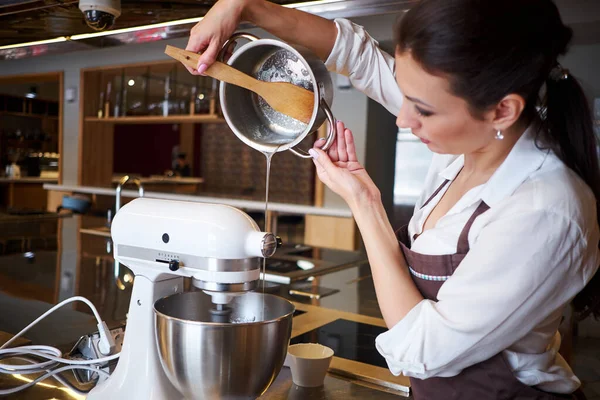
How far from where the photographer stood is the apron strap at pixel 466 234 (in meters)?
0.82

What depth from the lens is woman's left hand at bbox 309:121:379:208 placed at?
89 cm

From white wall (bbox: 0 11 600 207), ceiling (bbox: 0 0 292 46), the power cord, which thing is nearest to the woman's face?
the power cord

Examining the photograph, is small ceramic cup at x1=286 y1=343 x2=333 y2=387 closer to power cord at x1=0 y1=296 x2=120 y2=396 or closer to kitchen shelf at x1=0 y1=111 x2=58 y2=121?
power cord at x1=0 y1=296 x2=120 y2=396

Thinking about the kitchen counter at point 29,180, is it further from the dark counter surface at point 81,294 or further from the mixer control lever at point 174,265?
the mixer control lever at point 174,265

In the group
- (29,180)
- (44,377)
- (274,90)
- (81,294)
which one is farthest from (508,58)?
(29,180)

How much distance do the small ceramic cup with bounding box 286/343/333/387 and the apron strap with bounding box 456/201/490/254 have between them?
352 millimetres

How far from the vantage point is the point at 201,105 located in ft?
19.2

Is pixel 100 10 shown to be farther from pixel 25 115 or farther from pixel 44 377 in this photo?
pixel 25 115

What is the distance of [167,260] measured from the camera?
35.2 inches

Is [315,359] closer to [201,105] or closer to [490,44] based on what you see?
[490,44]

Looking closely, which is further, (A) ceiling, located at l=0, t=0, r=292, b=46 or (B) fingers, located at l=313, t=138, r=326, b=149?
(A) ceiling, located at l=0, t=0, r=292, b=46

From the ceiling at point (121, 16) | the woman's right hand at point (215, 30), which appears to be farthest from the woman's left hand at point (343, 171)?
the ceiling at point (121, 16)

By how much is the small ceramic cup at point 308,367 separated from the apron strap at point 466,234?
13.8 inches

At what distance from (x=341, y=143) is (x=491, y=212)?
293 millimetres
